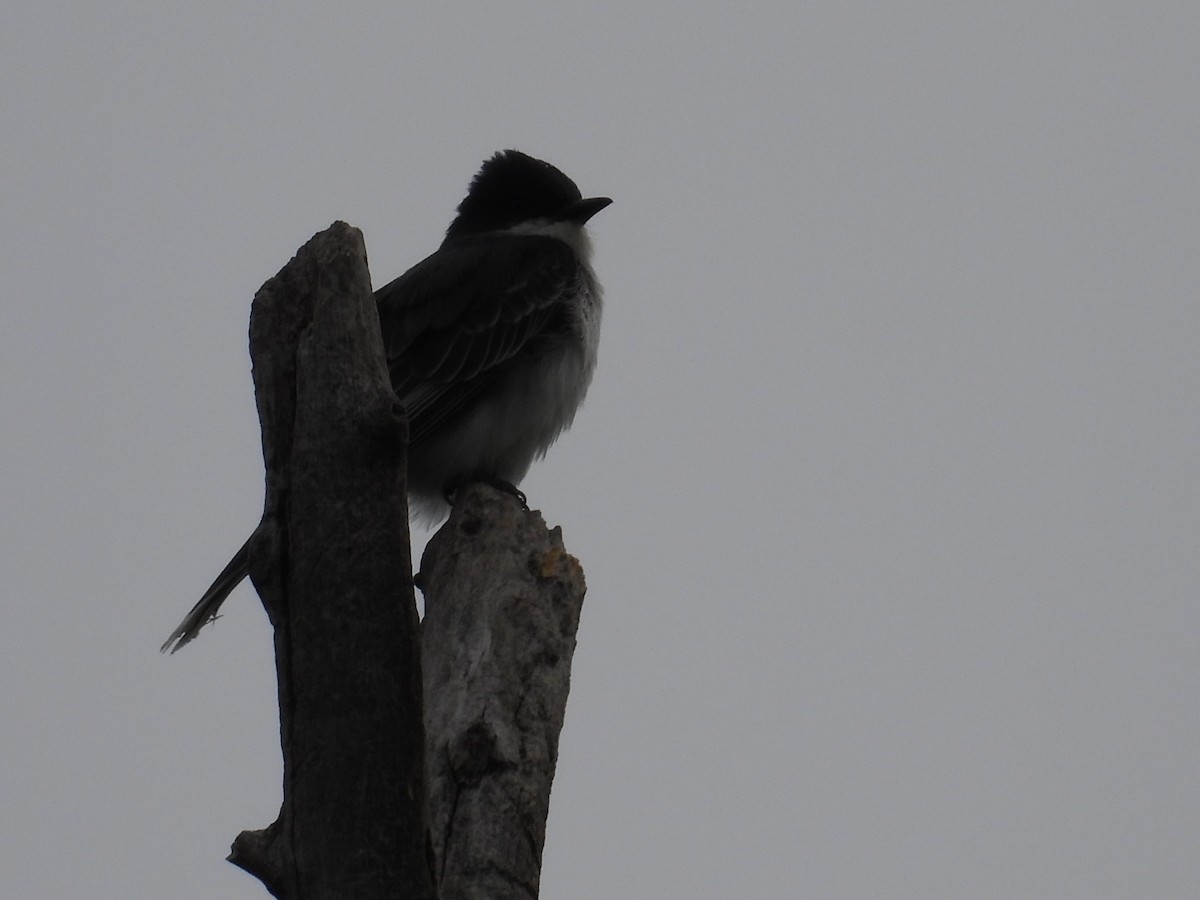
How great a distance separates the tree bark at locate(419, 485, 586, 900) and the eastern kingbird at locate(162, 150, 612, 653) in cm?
204

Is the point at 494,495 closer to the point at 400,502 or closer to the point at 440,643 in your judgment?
the point at 440,643

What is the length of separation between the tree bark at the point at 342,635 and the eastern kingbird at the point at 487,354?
3.73 metres

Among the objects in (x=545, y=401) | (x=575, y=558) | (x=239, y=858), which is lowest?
(x=239, y=858)

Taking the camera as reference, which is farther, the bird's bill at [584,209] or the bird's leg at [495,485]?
the bird's bill at [584,209]

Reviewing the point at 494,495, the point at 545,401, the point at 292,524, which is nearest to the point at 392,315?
the point at 545,401

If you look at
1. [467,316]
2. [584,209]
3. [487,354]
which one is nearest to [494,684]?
[487,354]

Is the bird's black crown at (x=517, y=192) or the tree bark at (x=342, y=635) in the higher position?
the bird's black crown at (x=517, y=192)

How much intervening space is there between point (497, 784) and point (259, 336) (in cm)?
169

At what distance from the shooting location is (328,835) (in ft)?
13.6

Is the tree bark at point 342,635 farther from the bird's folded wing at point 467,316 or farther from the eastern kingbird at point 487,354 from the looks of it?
the bird's folded wing at point 467,316

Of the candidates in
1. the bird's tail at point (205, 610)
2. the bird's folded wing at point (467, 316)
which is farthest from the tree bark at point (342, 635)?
the bird's folded wing at point (467, 316)

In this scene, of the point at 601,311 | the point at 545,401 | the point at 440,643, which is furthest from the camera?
the point at 601,311

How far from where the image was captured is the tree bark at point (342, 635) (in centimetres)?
414

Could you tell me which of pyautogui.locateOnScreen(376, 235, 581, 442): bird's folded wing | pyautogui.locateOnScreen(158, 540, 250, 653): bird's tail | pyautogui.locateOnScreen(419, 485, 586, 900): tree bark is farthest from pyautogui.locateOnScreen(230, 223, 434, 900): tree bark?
pyautogui.locateOnScreen(376, 235, 581, 442): bird's folded wing
